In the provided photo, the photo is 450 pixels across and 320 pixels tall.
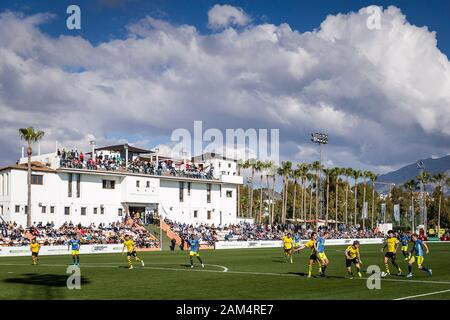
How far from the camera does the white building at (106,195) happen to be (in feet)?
237

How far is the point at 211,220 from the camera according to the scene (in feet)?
304

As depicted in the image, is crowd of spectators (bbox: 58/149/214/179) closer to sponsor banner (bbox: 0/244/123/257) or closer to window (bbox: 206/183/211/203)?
window (bbox: 206/183/211/203)

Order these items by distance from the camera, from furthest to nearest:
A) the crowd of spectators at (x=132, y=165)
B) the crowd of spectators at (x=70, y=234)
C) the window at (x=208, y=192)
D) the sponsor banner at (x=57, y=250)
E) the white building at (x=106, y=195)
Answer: the window at (x=208, y=192)
the crowd of spectators at (x=132, y=165)
the white building at (x=106, y=195)
the crowd of spectators at (x=70, y=234)
the sponsor banner at (x=57, y=250)

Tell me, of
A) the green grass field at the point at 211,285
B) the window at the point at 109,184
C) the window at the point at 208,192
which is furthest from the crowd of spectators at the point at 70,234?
the green grass field at the point at 211,285

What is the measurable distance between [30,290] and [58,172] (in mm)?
53698

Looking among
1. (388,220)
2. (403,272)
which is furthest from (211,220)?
(388,220)

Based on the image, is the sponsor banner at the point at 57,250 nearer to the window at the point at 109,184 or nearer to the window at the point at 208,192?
the window at the point at 109,184

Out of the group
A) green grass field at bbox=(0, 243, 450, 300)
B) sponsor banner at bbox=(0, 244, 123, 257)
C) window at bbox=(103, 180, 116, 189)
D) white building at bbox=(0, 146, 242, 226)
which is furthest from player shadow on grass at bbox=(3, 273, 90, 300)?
window at bbox=(103, 180, 116, 189)

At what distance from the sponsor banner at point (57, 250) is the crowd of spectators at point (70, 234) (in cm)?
174

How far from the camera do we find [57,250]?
2271 inches

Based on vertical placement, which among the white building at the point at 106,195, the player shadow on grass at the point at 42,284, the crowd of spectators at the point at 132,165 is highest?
the crowd of spectators at the point at 132,165

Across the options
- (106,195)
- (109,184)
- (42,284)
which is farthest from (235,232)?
(42,284)
